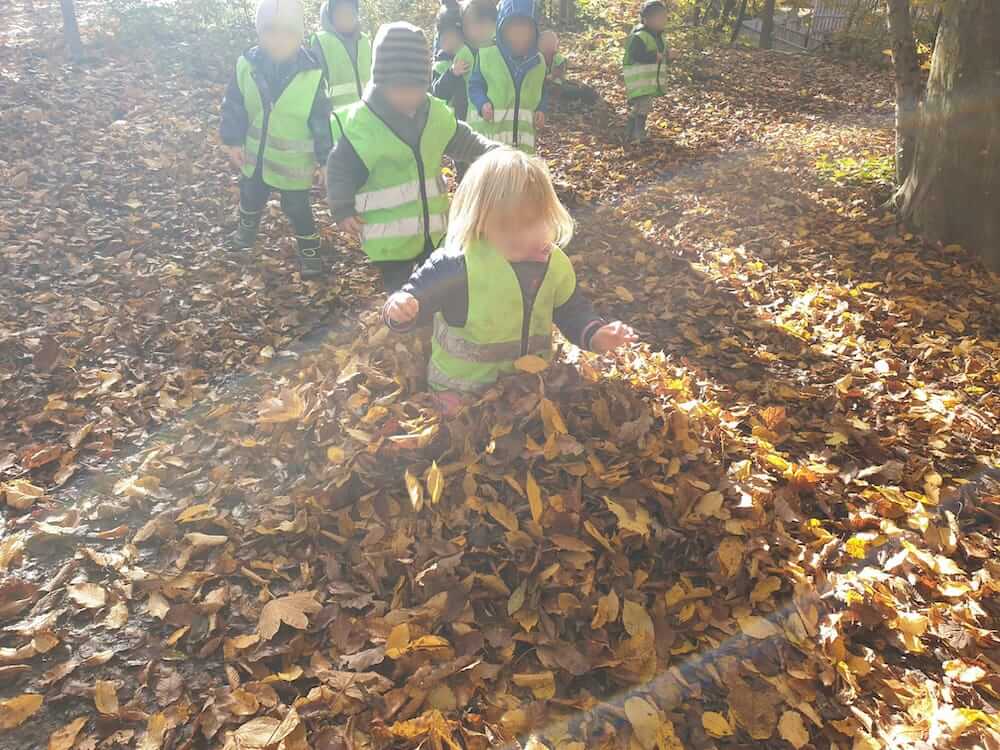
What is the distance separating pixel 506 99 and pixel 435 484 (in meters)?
4.64

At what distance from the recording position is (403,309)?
2684 mm

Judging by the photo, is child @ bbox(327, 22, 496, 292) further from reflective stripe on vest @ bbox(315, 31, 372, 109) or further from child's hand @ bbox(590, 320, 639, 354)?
reflective stripe on vest @ bbox(315, 31, 372, 109)

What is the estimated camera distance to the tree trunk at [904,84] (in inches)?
222

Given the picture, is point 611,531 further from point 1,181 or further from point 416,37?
point 1,181

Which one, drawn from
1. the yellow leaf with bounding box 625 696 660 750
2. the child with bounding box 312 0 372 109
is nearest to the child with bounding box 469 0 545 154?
the child with bounding box 312 0 372 109

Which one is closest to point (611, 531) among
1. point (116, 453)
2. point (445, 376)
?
point (445, 376)

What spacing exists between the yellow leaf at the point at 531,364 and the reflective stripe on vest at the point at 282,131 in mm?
3296

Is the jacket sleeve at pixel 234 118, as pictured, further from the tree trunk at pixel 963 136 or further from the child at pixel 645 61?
the child at pixel 645 61

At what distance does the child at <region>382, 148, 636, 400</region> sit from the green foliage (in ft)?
17.4

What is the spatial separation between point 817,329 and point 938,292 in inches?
44.8

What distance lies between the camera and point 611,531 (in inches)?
97.5

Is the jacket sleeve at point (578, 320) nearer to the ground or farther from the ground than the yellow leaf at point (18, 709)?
farther from the ground

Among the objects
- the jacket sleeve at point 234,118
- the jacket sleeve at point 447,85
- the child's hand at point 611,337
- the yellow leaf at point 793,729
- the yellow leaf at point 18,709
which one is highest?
the jacket sleeve at point 447,85

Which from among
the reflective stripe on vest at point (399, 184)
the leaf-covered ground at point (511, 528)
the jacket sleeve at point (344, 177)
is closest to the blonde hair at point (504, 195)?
the leaf-covered ground at point (511, 528)
